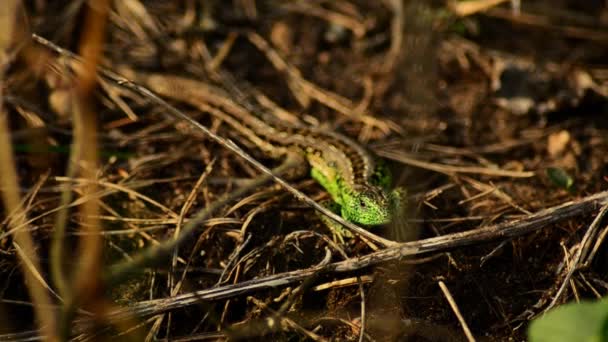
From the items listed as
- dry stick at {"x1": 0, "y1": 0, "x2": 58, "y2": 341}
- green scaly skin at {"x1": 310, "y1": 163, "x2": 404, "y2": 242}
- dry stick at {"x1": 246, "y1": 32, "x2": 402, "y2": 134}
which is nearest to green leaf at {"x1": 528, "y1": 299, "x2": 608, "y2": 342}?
green scaly skin at {"x1": 310, "y1": 163, "x2": 404, "y2": 242}

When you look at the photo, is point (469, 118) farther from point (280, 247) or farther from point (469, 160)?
point (280, 247)

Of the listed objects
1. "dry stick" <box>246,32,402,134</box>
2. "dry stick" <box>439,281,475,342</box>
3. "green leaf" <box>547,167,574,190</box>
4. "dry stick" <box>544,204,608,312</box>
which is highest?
"dry stick" <box>246,32,402,134</box>

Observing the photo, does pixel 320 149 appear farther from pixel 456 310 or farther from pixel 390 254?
pixel 456 310

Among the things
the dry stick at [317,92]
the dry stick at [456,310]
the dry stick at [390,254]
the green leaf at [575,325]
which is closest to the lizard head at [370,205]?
the dry stick at [390,254]

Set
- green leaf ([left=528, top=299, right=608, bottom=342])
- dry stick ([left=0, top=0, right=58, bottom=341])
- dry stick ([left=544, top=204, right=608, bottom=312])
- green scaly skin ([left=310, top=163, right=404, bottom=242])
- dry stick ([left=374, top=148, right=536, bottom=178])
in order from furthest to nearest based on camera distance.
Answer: dry stick ([left=374, top=148, right=536, bottom=178]), green scaly skin ([left=310, top=163, right=404, bottom=242]), dry stick ([left=544, top=204, right=608, bottom=312]), dry stick ([left=0, top=0, right=58, bottom=341]), green leaf ([left=528, top=299, right=608, bottom=342])

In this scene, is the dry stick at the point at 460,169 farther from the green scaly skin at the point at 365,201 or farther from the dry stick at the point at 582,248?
the dry stick at the point at 582,248

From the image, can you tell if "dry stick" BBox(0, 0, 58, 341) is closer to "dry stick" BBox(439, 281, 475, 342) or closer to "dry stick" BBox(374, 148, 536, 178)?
"dry stick" BBox(439, 281, 475, 342)
